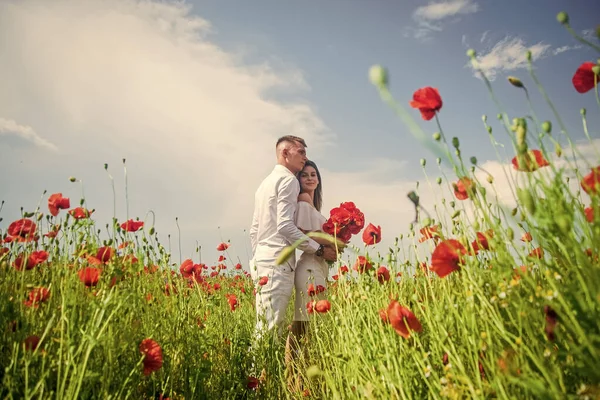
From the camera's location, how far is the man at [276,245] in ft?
11.3

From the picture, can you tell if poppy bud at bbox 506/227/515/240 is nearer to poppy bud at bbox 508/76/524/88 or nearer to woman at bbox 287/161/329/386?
poppy bud at bbox 508/76/524/88

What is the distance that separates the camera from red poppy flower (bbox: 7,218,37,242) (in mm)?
2531

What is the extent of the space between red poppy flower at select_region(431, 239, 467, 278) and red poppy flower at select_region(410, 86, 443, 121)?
0.49 meters

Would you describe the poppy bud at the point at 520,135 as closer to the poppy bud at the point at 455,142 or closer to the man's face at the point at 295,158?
the poppy bud at the point at 455,142

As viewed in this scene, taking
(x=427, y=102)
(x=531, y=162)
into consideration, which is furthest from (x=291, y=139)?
(x=531, y=162)

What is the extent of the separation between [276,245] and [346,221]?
1158 mm

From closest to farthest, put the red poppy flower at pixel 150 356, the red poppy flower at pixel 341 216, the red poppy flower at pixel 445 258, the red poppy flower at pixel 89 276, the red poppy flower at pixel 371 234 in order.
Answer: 1. the red poppy flower at pixel 445 258
2. the red poppy flower at pixel 150 356
3. the red poppy flower at pixel 89 276
4. the red poppy flower at pixel 371 234
5. the red poppy flower at pixel 341 216

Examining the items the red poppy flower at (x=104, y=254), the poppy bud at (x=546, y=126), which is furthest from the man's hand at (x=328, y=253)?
the poppy bud at (x=546, y=126)

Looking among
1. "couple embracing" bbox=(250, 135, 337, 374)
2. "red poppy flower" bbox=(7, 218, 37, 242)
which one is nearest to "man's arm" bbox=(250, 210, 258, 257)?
"couple embracing" bbox=(250, 135, 337, 374)

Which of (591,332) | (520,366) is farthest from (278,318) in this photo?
(591,332)

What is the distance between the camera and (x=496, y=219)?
139 cm

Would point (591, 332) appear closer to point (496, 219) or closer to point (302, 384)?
point (496, 219)

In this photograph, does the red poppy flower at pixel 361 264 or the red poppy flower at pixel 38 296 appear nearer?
A: the red poppy flower at pixel 38 296

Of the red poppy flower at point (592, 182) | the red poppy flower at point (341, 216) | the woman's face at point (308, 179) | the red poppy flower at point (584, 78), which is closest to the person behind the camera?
the red poppy flower at point (592, 182)
